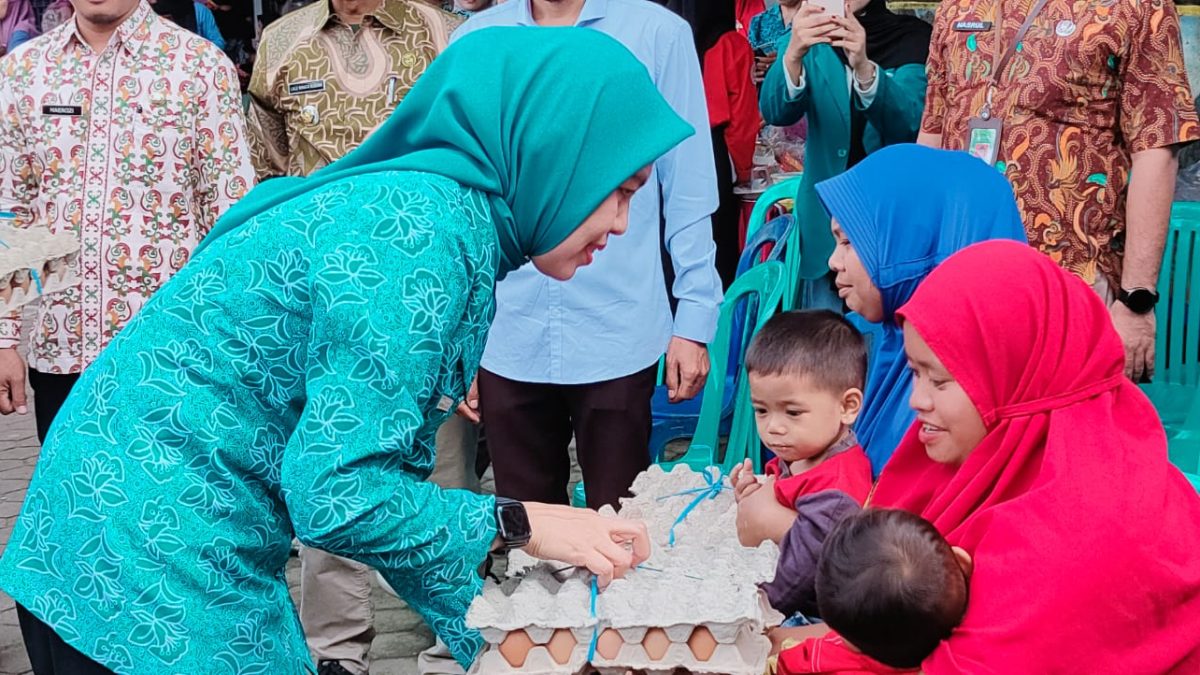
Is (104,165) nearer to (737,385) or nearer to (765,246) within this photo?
(737,385)

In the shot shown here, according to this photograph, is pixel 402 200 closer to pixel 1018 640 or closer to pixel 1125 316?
pixel 1018 640

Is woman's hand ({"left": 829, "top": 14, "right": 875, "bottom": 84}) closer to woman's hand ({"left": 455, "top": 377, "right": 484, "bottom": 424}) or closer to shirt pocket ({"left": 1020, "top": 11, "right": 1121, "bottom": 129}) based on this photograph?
shirt pocket ({"left": 1020, "top": 11, "right": 1121, "bottom": 129})

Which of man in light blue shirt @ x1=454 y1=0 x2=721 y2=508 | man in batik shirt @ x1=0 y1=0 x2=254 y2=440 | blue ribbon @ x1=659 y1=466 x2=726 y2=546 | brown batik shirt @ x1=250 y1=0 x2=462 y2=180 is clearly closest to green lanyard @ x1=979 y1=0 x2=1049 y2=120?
man in light blue shirt @ x1=454 y1=0 x2=721 y2=508

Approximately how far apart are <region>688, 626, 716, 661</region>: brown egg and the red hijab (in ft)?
1.21

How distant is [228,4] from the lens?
9367 mm

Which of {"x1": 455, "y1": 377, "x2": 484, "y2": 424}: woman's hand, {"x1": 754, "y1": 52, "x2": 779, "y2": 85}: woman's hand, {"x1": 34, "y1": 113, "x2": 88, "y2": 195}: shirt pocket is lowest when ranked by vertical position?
{"x1": 754, "y1": 52, "x2": 779, "y2": 85}: woman's hand

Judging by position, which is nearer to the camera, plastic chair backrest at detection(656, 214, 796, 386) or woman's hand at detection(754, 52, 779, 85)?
plastic chair backrest at detection(656, 214, 796, 386)

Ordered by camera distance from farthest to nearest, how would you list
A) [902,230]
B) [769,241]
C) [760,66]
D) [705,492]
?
[760,66], [769,241], [902,230], [705,492]

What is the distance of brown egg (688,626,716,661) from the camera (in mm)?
1691

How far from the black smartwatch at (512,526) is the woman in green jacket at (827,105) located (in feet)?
7.37

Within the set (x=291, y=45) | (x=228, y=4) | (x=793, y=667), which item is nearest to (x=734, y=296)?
(x=291, y=45)

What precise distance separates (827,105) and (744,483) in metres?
1.67

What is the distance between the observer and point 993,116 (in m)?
3.38

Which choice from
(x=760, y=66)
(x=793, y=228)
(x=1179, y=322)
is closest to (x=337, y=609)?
(x=793, y=228)
